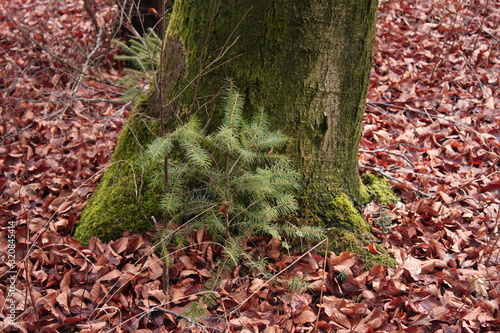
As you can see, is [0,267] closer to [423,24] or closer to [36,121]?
[36,121]

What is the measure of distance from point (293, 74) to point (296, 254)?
41.4 inches

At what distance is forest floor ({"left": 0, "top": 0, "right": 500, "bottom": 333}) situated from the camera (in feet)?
7.19

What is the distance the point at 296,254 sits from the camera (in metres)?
2.50

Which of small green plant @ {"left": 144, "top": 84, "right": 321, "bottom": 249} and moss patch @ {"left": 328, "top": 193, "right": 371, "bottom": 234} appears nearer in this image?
small green plant @ {"left": 144, "top": 84, "right": 321, "bottom": 249}

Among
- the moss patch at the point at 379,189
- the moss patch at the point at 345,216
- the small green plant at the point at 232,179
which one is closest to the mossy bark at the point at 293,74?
the moss patch at the point at 345,216

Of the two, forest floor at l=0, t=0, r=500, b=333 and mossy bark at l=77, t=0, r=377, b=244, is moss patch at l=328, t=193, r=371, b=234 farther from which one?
forest floor at l=0, t=0, r=500, b=333

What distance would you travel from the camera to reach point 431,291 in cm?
236

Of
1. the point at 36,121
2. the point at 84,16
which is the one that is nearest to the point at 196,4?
the point at 36,121

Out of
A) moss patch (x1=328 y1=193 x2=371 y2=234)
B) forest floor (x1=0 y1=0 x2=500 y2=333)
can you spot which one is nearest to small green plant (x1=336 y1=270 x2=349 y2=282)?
forest floor (x1=0 y1=0 x2=500 y2=333)

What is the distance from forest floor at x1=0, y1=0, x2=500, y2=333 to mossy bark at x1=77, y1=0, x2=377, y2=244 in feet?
1.02

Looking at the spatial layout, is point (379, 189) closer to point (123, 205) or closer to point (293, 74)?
point (293, 74)

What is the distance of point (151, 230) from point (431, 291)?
167cm

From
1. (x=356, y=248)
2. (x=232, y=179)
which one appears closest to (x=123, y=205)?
(x=232, y=179)

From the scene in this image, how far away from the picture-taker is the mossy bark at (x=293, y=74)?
89.1 inches
